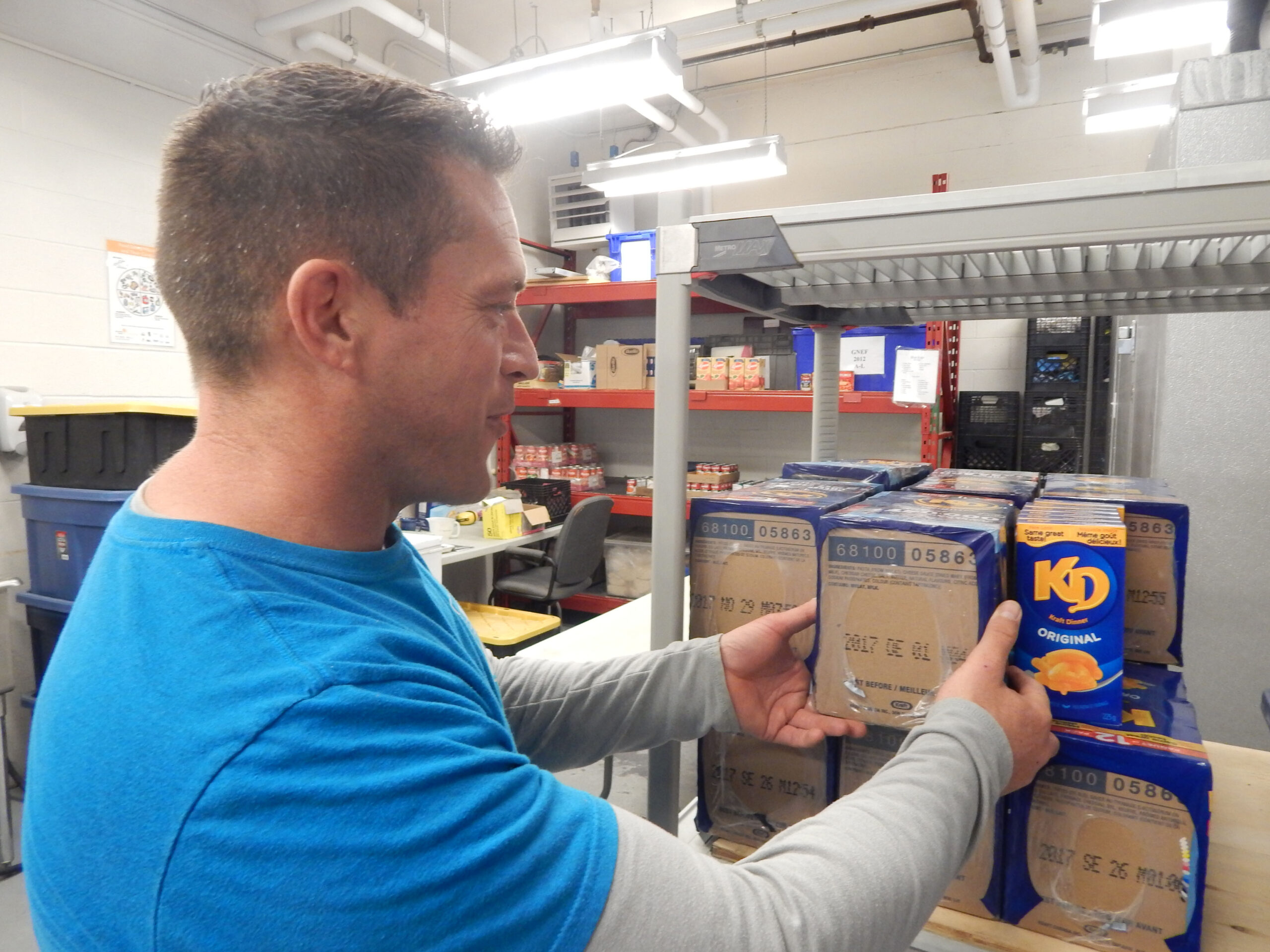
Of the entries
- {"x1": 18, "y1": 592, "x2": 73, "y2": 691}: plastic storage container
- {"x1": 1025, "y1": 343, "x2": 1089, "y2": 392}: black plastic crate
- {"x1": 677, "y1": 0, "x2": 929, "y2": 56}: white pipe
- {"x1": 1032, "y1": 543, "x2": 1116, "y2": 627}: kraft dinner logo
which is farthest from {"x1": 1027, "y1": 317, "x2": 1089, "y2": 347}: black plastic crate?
{"x1": 18, "y1": 592, "x2": 73, "y2": 691}: plastic storage container

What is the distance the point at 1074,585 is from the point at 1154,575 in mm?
243

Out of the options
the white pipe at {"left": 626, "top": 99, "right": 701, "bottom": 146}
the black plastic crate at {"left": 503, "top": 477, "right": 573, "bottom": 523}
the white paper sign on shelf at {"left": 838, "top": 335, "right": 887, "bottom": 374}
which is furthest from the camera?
the black plastic crate at {"left": 503, "top": 477, "right": 573, "bottom": 523}

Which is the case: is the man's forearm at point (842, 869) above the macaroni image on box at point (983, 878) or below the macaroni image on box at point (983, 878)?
above

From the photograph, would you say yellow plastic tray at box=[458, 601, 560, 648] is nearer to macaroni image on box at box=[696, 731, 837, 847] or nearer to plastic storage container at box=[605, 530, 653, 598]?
plastic storage container at box=[605, 530, 653, 598]

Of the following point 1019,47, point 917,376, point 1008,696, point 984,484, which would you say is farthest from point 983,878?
point 1019,47

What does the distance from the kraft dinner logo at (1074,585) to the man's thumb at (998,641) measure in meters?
0.04

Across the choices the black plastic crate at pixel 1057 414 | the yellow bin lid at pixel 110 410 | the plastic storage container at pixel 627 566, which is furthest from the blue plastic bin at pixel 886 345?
the yellow bin lid at pixel 110 410

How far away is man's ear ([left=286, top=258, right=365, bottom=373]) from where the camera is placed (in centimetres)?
59

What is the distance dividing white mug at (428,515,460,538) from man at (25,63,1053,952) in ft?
11.6

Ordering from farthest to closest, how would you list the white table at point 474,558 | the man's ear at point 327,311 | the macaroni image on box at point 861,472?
the white table at point 474,558 < the macaroni image on box at point 861,472 < the man's ear at point 327,311

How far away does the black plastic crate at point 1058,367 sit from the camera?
12.3 feet

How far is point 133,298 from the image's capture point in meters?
3.49

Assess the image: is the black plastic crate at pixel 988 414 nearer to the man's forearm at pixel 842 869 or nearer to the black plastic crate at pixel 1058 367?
the black plastic crate at pixel 1058 367

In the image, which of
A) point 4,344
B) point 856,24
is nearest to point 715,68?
point 856,24
